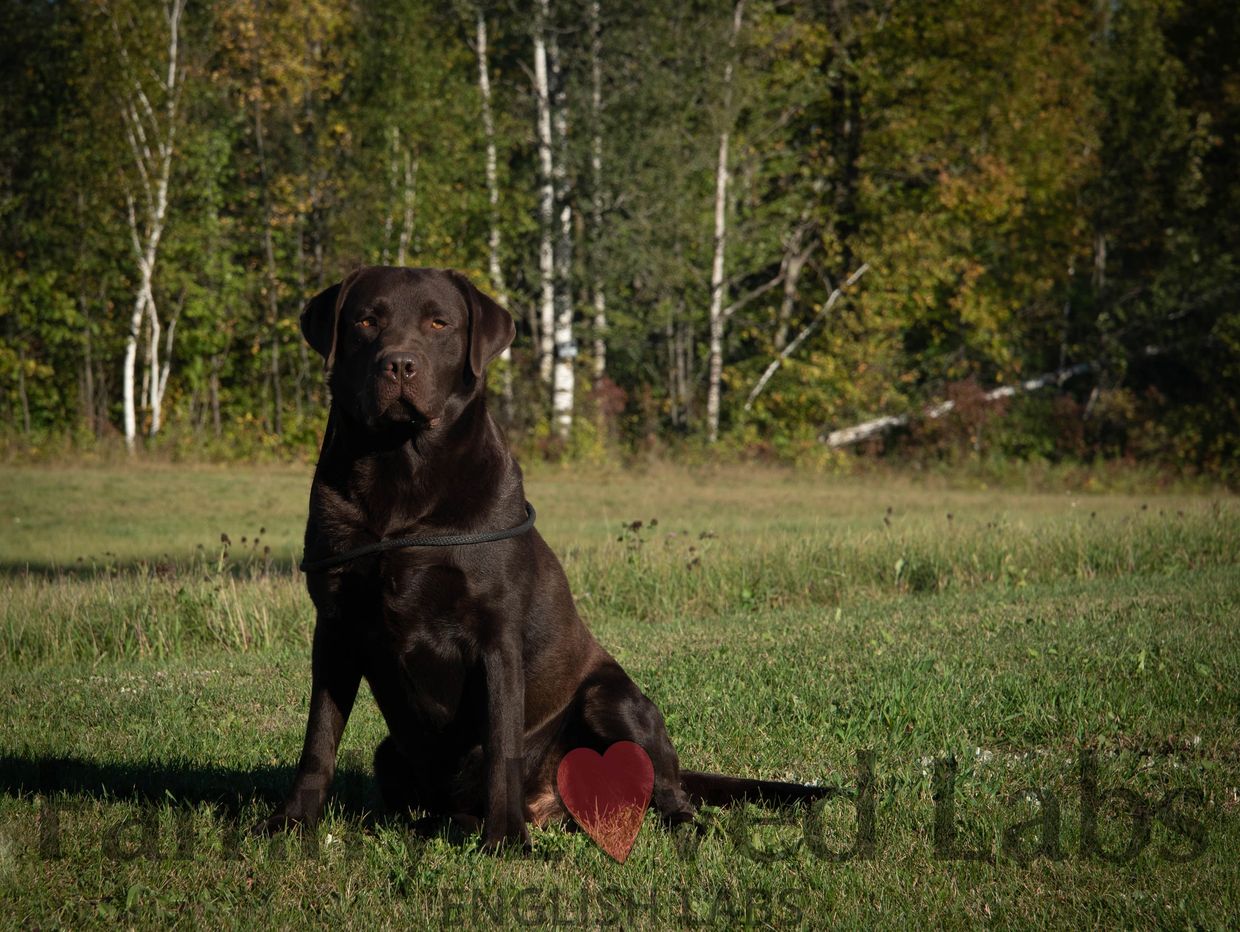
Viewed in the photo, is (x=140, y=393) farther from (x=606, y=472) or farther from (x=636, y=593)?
(x=636, y=593)

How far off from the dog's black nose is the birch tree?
19.5 meters

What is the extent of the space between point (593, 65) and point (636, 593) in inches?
577

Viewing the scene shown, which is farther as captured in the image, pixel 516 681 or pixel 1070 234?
pixel 1070 234

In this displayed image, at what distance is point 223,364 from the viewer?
84.5 ft

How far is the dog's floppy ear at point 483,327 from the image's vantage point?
14.3ft

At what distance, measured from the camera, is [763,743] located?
17.7ft

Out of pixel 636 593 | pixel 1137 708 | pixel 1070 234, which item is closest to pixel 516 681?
pixel 1137 708

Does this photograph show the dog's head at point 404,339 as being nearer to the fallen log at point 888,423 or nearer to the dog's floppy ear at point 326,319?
the dog's floppy ear at point 326,319

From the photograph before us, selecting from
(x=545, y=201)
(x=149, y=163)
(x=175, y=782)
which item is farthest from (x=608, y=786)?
(x=149, y=163)

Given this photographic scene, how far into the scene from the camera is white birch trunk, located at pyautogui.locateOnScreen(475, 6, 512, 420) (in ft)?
77.3

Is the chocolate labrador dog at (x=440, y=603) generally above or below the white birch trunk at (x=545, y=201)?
below

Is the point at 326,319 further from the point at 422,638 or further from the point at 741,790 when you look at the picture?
the point at 741,790

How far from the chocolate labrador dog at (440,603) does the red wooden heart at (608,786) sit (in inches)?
2.5

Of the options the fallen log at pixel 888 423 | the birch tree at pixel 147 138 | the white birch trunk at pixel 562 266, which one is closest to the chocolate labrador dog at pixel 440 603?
the white birch trunk at pixel 562 266
